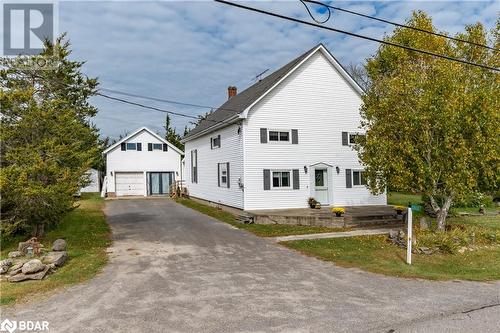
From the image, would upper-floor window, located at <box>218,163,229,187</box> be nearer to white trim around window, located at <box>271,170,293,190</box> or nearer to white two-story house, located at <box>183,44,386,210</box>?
white two-story house, located at <box>183,44,386,210</box>

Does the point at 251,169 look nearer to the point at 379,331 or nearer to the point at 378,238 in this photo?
the point at 378,238

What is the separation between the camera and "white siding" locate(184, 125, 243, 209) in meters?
20.1

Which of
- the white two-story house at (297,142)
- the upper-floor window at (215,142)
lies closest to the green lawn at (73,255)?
the white two-story house at (297,142)

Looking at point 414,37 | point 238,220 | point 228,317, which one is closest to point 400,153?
point 238,220

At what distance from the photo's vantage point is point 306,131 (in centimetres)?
2062

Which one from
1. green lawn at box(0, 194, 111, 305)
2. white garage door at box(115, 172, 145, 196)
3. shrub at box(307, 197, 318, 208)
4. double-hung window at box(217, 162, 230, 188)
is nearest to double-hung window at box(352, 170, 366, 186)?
shrub at box(307, 197, 318, 208)

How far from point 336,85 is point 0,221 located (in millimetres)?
17652

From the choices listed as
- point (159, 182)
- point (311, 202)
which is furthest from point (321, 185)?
point (159, 182)

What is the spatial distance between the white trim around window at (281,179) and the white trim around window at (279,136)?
1.66 metres

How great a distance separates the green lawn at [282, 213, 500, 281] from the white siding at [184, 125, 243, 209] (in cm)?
816

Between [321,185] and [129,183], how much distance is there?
→ 21.5 m
